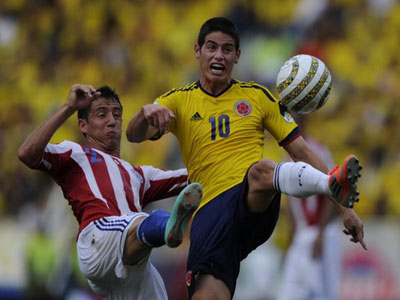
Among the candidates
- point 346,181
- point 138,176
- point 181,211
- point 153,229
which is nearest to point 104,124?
point 138,176

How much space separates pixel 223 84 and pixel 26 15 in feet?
27.8

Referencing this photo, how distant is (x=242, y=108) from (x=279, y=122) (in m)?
0.29

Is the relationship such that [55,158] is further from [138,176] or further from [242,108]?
[242,108]

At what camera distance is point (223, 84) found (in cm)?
626

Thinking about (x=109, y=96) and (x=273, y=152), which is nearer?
(x=109, y=96)

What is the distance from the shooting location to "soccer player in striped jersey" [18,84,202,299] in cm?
561

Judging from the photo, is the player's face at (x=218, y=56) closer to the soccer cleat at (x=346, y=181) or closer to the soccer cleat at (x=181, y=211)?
the soccer cleat at (x=181, y=211)

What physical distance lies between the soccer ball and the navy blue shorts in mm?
687

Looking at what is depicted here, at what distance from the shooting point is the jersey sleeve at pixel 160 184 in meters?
6.66

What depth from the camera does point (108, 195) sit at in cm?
610

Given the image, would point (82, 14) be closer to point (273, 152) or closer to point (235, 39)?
point (273, 152)

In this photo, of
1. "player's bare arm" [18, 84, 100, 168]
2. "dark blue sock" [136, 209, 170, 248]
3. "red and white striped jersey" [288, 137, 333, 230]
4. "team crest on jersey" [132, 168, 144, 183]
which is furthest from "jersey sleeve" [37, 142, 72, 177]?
"red and white striped jersey" [288, 137, 333, 230]

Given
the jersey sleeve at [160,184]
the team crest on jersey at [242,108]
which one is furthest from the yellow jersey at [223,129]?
the jersey sleeve at [160,184]

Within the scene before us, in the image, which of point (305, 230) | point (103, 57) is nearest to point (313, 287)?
point (305, 230)
